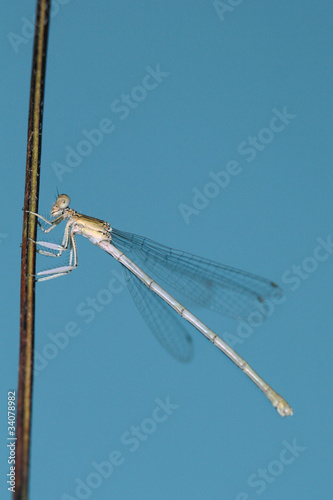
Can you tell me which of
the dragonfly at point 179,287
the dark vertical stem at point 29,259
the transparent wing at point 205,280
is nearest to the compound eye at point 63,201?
the dragonfly at point 179,287

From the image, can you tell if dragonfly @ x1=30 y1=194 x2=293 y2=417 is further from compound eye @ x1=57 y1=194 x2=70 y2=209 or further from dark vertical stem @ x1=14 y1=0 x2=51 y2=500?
dark vertical stem @ x1=14 y1=0 x2=51 y2=500

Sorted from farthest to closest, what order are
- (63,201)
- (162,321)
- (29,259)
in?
(162,321)
(63,201)
(29,259)

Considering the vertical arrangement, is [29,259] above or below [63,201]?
below

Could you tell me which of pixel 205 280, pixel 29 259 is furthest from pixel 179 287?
pixel 29 259

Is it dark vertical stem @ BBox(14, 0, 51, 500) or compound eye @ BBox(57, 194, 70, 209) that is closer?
dark vertical stem @ BBox(14, 0, 51, 500)

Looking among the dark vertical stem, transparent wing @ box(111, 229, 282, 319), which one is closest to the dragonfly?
transparent wing @ box(111, 229, 282, 319)

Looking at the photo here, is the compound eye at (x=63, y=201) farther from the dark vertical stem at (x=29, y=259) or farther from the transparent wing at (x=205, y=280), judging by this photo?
the dark vertical stem at (x=29, y=259)

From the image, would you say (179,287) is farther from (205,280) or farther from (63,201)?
(63,201)
